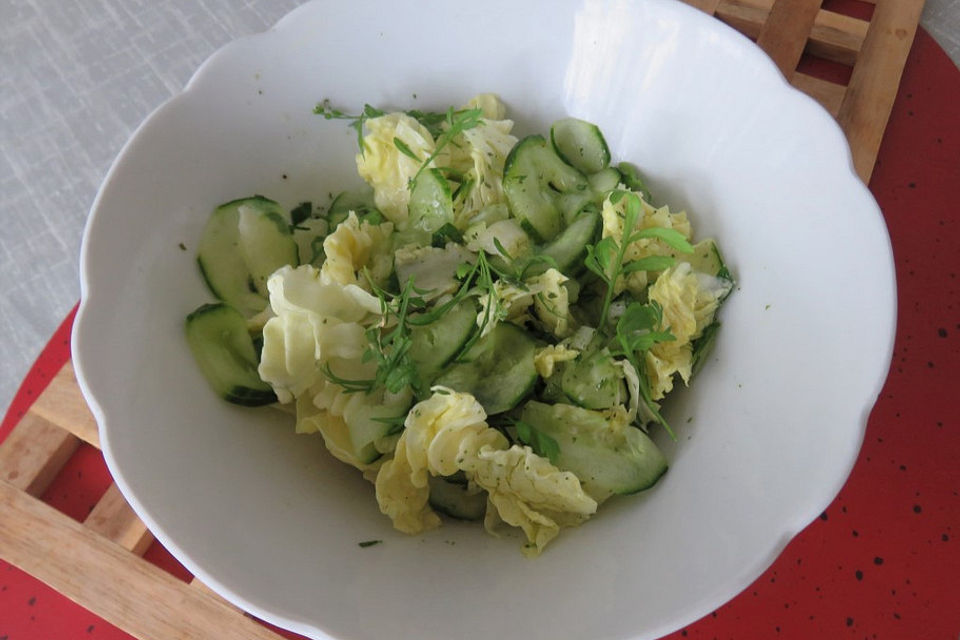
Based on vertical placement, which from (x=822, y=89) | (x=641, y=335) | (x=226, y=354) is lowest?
(x=226, y=354)

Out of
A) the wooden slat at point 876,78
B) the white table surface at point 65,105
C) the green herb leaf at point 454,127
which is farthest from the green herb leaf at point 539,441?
the white table surface at point 65,105

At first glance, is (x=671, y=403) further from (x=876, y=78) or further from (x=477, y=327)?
(x=876, y=78)

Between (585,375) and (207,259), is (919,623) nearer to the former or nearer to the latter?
(585,375)

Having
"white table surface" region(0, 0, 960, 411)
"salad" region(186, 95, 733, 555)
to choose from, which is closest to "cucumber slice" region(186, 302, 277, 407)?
"salad" region(186, 95, 733, 555)

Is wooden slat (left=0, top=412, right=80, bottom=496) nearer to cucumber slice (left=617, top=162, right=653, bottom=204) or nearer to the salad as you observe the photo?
the salad

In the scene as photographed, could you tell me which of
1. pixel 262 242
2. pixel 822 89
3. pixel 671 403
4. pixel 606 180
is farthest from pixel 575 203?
pixel 822 89

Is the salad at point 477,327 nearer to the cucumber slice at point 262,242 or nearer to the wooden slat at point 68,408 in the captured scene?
the cucumber slice at point 262,242
